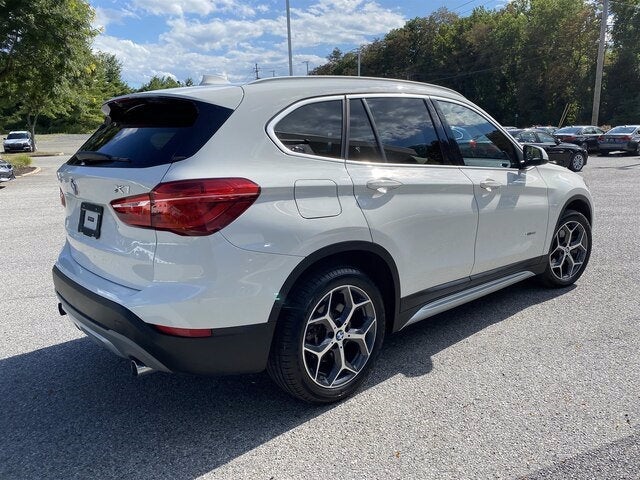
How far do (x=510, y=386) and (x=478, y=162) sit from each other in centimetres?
167

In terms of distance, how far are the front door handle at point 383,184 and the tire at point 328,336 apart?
50cm

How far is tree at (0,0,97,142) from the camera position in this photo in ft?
55.8

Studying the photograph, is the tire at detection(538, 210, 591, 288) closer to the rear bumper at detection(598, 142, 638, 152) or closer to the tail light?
the tail light

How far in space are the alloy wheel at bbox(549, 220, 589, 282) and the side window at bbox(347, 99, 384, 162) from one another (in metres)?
2.46

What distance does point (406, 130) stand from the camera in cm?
338

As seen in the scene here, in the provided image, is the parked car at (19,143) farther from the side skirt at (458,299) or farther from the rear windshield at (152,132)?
the side skirt at (458,299)

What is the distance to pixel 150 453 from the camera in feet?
8.48

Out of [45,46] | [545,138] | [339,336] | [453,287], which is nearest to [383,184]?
[339,336]

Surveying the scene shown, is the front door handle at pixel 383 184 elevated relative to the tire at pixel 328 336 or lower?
elevated

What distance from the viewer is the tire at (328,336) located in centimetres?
268

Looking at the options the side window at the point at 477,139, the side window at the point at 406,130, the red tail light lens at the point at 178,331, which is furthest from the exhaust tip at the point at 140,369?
the side window at the point at 477,139

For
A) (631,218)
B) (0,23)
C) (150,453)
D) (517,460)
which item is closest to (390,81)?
(517,460)

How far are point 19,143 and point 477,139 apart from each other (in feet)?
141

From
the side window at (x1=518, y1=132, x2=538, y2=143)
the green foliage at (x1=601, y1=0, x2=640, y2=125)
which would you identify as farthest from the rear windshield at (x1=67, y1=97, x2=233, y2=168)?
the green foliage at (x1=601, y1=0, x2=640, y2=125)
